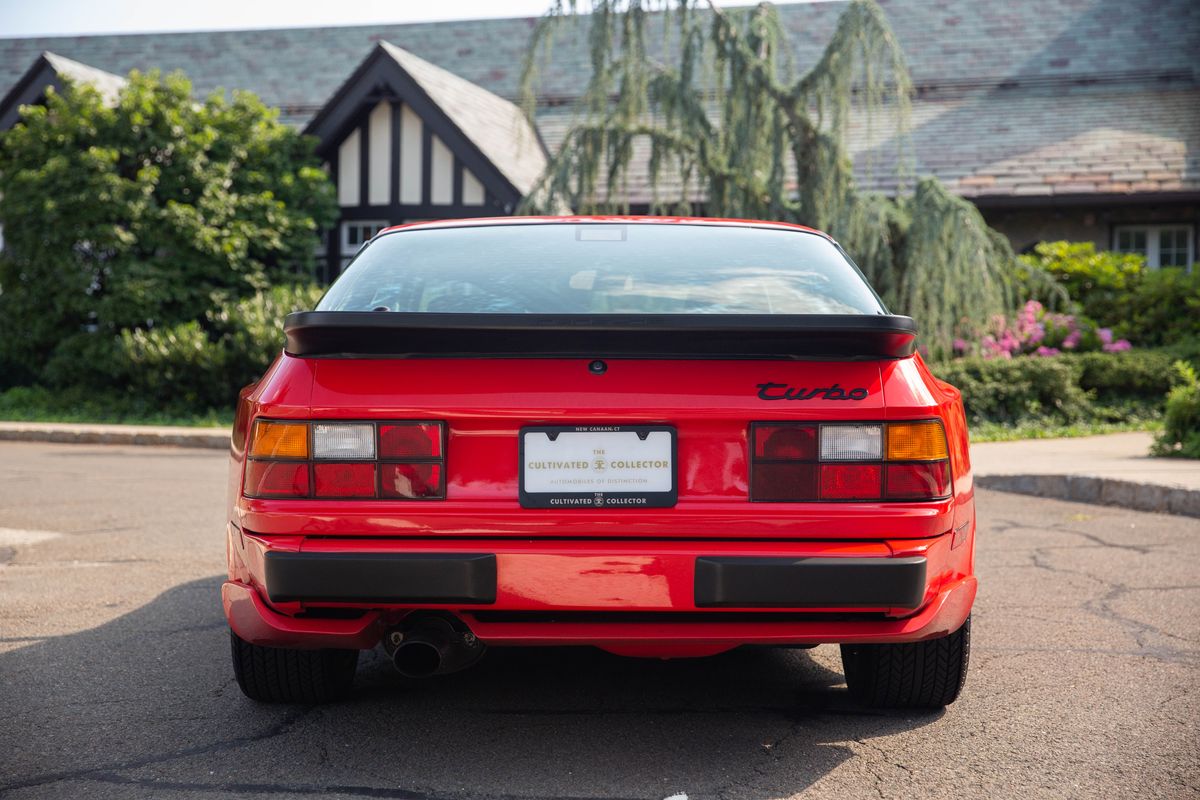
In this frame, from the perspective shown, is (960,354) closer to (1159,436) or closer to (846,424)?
(1159,436)

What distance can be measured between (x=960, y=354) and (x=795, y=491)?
1234 cm

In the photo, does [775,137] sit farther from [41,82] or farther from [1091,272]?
[41,82]

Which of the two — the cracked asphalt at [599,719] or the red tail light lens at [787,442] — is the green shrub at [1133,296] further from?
the red tail light lens at [787,442]

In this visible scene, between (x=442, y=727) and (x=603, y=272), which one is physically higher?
(x=603, y=272)

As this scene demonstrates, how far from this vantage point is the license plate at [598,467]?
9.05 ft

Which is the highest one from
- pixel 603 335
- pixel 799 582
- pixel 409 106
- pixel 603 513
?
pixel 409 106

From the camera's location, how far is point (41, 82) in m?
18.7

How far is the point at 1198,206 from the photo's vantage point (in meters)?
18.2

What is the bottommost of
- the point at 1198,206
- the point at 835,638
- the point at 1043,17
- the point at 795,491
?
the point at 835,638

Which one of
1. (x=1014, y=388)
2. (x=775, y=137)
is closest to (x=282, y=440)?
(x=775, y=137)

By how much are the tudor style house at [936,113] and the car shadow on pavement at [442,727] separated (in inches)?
405

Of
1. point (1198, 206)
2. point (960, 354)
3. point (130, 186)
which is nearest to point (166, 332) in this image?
point (130, 186)

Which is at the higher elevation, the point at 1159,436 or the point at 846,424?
the point at 846,424

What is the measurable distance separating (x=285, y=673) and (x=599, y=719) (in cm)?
89
